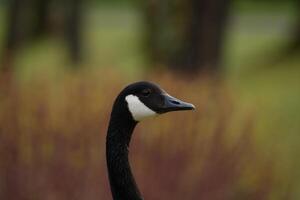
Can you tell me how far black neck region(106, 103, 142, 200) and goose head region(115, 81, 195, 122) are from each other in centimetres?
6

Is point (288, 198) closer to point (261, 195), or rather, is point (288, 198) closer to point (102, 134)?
point (261, 195)

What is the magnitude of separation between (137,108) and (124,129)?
0.14 metres

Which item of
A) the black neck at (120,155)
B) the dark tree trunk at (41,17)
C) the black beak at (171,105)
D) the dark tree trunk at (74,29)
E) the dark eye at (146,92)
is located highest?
the dark eye at (146,92)

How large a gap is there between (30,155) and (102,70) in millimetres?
1816

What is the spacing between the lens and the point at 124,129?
557cm

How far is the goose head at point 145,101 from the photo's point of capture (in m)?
5.48

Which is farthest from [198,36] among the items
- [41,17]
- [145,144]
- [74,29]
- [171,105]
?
[41,17]

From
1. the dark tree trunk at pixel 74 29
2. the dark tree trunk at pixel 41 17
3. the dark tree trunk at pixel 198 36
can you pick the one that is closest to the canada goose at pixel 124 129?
the dark tree trunk at pixel 198 36

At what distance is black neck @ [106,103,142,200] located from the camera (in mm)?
5559

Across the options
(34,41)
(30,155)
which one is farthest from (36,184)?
(34,41)

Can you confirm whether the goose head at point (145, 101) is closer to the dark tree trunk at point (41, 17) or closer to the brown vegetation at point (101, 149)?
the brown vegetation at point (101, 149)

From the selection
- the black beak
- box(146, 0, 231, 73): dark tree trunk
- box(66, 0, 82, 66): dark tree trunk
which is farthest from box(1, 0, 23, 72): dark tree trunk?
the black beak

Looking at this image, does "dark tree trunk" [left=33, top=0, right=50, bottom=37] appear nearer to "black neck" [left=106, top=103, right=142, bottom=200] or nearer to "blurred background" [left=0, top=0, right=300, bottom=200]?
"blurred background" [left=0, top=0, right=300, bottom=200]

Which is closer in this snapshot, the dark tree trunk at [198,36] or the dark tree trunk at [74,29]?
the dark tree trunk at [198,36]
